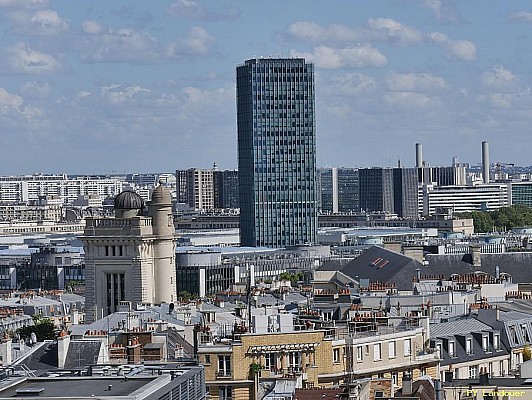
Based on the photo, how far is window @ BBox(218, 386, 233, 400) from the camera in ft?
190

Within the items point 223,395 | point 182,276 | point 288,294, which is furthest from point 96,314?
point 182,276

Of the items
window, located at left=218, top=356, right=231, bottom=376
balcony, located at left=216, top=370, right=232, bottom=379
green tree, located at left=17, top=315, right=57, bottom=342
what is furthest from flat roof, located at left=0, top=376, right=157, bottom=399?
green tree, located at left=17, top=315, right=57, bottom=342

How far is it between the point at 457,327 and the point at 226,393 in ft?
58.3

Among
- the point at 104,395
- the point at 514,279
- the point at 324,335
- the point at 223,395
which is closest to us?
the point at 104,395

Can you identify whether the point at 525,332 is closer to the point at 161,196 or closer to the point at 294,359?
the point at 294,359

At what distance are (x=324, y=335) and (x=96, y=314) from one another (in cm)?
3298

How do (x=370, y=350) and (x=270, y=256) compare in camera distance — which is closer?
(x=370, y=350)

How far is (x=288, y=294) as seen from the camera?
337 ft

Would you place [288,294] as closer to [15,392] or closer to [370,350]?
[370,350]

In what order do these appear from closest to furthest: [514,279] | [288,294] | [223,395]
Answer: [223,395]
[288,294]
[514,279]

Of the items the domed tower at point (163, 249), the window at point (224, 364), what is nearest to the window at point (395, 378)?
the window at point (224, 364)

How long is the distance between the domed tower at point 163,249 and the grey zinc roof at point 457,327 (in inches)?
1140

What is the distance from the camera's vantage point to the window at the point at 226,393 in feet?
190

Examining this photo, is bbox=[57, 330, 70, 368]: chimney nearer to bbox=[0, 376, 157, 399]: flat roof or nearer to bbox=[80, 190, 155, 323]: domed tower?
bbox=[0, 376, 157, 399]: flat roof
